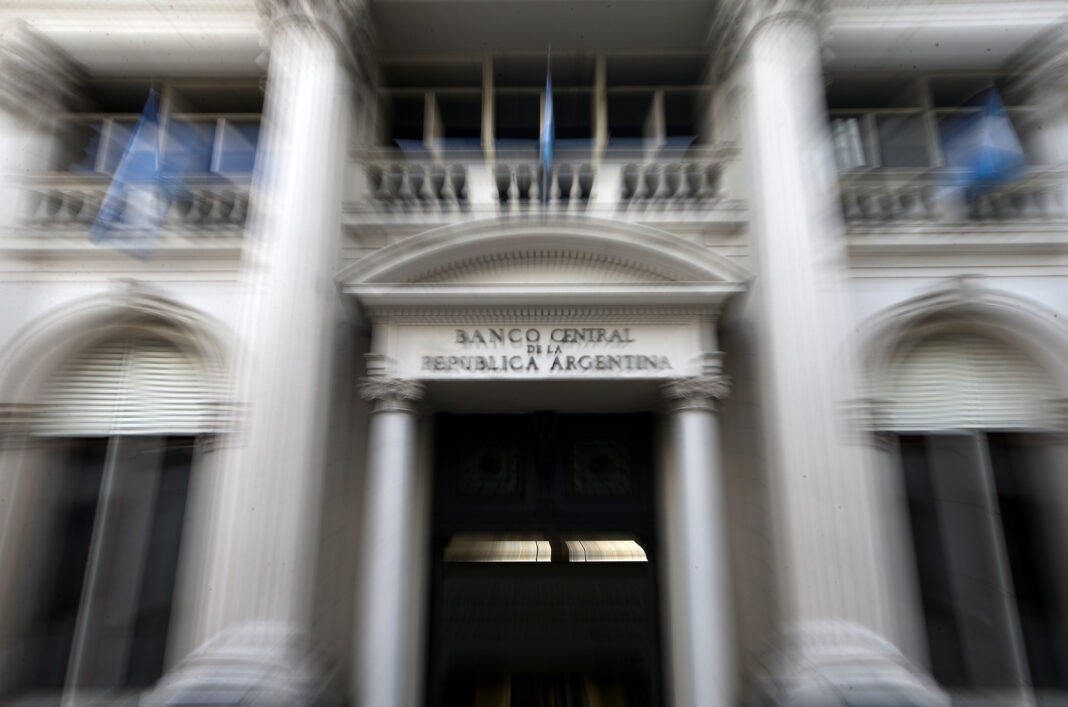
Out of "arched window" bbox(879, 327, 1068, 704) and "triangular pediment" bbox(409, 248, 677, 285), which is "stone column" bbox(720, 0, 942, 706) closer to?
"arched window" bbox(879, 327, 1068, 704)

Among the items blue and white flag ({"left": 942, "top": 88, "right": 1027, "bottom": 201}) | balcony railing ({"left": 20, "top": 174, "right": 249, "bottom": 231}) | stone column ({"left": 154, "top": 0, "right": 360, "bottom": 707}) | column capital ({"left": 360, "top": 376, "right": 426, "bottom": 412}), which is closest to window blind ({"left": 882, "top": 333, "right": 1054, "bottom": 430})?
blue and white flag ({"left": 942, "top": 88, "right": 1027, "bottom": 201})

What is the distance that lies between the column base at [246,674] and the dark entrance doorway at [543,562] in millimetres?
2136

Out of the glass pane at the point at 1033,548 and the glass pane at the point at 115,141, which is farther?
the glass pane at the point at 115,141

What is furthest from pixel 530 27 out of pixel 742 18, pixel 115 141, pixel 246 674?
pixel 246 674

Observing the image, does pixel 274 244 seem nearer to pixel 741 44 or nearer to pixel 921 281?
pixel 741 44

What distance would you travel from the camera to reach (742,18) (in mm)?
6922

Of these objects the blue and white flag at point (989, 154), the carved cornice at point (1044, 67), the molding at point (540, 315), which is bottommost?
the molding at point (540, 315)

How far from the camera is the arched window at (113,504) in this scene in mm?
6090

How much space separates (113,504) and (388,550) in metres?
2.87

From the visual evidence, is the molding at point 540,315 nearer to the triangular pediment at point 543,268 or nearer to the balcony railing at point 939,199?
the triangular pediment at point 543,268

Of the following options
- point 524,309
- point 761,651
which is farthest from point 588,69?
point 761,651

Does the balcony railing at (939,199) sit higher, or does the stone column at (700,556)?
the balcony railing at (939,199)

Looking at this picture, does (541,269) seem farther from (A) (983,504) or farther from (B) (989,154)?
(A) (983,504)

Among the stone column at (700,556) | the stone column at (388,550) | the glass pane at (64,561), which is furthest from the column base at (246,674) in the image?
A: the stone column at (700,556)
